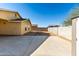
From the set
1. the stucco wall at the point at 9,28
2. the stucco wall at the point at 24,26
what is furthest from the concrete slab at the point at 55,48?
the stucco wall at the point at 9,28

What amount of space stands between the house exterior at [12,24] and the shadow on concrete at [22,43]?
10 cm

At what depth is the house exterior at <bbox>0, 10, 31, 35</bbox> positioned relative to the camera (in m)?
4.02

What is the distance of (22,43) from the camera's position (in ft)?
13.4

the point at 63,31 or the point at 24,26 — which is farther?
the point at 24,26

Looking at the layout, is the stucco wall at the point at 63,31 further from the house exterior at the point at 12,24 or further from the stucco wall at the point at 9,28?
the stucco wall at the point at 9,28

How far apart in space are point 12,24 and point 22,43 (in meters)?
0.43

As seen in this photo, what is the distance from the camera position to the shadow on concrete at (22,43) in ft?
13.2

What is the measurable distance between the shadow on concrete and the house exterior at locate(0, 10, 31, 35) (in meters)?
0.10

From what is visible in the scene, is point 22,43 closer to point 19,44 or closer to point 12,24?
point 19,44

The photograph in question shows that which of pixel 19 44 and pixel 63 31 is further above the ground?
pixel 63 31

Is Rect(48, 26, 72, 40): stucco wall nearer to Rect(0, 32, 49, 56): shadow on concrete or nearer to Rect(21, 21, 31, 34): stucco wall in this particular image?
Rect(0, 32, 49, 56): shadow on concrete

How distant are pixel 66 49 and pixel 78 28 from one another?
50cm

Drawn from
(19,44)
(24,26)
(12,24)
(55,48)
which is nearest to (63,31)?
(55,48)

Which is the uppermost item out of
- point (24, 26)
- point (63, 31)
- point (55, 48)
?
point (24, 26)
